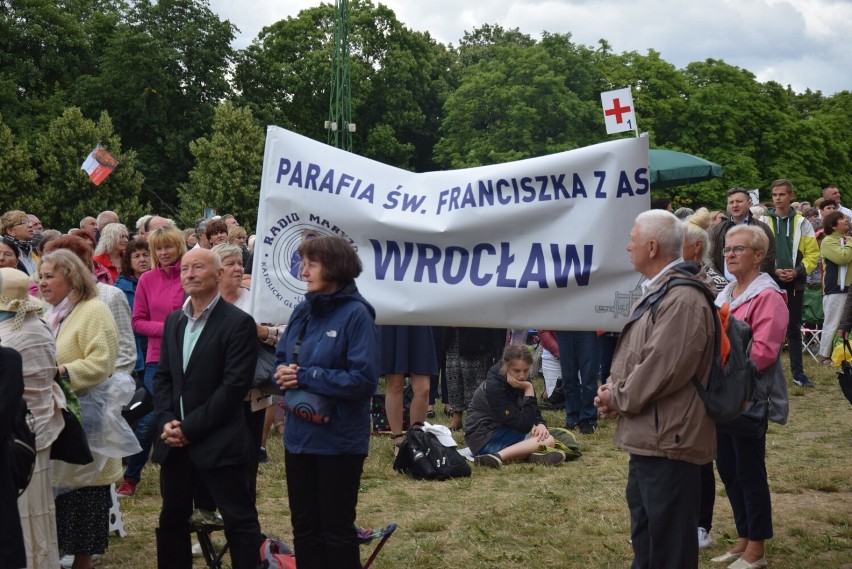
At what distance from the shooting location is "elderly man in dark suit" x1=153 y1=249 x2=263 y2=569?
5414 millimetres

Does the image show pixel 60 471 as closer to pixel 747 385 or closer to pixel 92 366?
pixel 92 366

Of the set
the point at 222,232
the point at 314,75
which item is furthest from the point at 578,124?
the point at 222,232

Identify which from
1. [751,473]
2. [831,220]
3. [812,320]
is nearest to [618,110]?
[831,220]

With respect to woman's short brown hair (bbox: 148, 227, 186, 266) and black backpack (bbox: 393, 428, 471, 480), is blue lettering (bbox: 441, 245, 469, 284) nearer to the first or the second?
woman's short brown hair (bbox: 148, 227, 186, 266)

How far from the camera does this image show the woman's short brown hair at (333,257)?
205 inches

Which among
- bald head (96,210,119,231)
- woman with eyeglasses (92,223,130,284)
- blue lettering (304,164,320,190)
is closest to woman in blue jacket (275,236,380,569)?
blue lettering (304,164,320,190)

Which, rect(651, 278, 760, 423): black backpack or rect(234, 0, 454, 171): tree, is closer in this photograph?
rect(651, 278, 760, 423): black backpack

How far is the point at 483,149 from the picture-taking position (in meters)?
51.0

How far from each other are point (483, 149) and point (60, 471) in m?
45.9

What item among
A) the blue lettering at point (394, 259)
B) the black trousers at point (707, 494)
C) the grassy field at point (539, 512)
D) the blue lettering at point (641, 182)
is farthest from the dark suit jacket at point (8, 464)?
the black trousers at point (707, 494)

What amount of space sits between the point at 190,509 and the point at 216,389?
2.43ft

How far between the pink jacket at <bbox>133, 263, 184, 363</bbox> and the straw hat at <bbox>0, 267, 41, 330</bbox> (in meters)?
2.87

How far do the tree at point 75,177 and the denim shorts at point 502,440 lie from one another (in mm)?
35610

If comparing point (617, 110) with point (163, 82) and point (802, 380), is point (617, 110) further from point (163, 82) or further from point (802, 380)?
point (163, 82)
